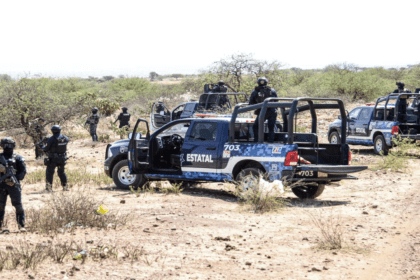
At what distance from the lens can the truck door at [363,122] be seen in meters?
18.6

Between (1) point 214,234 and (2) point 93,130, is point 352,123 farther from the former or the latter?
(1) point 214,234

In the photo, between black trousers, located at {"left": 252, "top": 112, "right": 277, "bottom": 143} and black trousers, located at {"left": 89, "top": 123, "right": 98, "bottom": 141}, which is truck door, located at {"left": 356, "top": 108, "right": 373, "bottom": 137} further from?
black trousers, located at {"left": 89, "top": 123, "right": 98, "bottom": 141}

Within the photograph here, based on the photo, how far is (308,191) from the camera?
36.7 feet

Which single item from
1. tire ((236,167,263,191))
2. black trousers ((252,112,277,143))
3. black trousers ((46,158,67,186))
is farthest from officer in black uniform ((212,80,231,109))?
tire ((236,167,263,191))

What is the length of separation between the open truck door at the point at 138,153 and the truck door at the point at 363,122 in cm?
949

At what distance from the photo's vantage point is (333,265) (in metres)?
6.66

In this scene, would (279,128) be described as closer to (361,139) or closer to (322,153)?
(322,153)

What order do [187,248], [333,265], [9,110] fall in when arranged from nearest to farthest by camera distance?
1. [333,265]
2. [187,248]
3. [9,110]

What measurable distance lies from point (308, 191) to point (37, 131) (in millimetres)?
9592

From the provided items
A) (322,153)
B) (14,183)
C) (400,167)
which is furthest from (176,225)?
(400,167)

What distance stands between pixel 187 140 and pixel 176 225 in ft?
10.2

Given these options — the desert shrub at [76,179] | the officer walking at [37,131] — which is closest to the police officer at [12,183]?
the desert shrub at [76,179]

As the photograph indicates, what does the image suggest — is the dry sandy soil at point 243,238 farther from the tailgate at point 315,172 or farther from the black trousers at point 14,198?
the tailgate at point 315,172

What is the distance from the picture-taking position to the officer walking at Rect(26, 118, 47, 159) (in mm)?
16891
